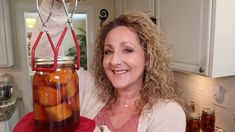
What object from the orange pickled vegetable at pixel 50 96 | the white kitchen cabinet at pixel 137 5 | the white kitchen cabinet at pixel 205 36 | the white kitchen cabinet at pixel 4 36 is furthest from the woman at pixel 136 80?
the white kitchen cabinet at pixel 4 36

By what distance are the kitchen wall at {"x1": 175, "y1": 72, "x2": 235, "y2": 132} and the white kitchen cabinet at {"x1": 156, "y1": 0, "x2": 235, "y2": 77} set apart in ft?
0.66

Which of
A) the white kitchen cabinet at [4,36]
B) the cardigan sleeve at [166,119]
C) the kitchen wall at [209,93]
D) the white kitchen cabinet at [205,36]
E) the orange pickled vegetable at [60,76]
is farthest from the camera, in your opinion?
the white kitchen cabinet at [4,36]

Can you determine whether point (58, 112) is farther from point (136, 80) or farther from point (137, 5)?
point (137, 5)

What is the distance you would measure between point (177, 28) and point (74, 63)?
1.11 meters

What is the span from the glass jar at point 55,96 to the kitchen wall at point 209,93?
1.27m

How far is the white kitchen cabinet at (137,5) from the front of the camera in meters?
1.74

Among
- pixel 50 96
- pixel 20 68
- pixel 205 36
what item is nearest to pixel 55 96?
pixel 50 96

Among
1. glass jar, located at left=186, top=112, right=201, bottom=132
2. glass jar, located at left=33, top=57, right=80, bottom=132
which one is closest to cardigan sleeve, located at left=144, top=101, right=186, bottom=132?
glass jar, located at left=33, top=57, right=80, bottom=132

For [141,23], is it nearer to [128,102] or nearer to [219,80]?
[128,102]

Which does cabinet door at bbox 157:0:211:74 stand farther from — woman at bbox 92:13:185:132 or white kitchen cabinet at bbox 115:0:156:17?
woman at bbox 92:13:185:132

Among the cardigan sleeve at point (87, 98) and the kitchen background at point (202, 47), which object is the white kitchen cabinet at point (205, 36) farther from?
the cardigan sleeve at point (87, 98)

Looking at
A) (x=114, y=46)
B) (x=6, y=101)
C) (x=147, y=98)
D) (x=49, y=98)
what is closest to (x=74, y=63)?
(x=49, y=98)

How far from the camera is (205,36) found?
1.20m

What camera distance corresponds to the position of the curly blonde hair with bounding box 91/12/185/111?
918mm
